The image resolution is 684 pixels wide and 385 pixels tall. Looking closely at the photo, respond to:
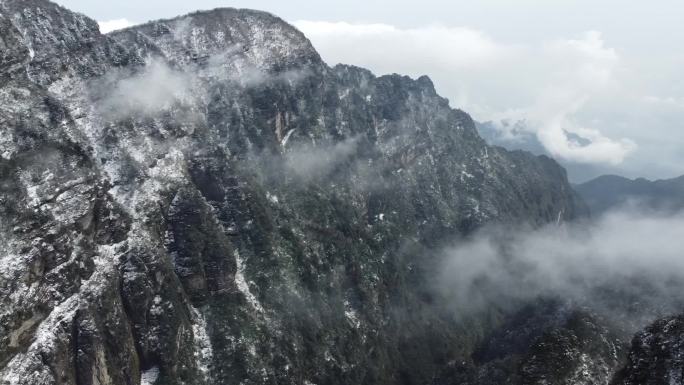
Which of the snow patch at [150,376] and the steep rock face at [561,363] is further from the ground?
the steep rock face at [561,363]

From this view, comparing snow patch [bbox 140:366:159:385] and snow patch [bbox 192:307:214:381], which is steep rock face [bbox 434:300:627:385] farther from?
snow patch [bbox 140:366:159:385]

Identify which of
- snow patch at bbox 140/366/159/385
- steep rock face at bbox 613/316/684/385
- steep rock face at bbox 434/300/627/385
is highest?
steep rock face at bbox 613/316/684/385

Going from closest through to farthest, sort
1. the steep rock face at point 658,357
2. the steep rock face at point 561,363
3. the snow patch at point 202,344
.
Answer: the steep rock face at point 658,357 < the steep rock face at point 561,363 < the snow patch at point 202,344

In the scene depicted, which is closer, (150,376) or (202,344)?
(150,376)

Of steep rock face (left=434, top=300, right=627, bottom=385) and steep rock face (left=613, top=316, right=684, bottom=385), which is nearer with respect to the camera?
steep rock face (left=613, top=316, right=684, bottom=385)

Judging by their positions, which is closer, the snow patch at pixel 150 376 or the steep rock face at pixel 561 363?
the steep rock face at pixel 561 363

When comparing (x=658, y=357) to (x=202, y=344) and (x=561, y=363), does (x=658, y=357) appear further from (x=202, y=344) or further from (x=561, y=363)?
(x=202, y=344)

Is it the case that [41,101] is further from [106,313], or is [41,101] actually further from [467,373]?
[467,373]

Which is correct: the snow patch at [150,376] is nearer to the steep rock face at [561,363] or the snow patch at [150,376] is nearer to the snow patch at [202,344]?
the snow patch at [202,344]

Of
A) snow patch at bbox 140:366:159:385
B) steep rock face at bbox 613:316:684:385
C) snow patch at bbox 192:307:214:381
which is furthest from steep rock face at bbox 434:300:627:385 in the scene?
snow patch at bbox 140:366:159:385

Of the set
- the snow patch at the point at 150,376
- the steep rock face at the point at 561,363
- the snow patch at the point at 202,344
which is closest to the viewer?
the steep rock face at the point at 561,363

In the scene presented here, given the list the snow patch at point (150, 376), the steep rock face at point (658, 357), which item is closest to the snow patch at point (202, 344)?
the snow patch at point (150, 376)

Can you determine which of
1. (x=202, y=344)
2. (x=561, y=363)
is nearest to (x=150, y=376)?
(x=202, y=344)

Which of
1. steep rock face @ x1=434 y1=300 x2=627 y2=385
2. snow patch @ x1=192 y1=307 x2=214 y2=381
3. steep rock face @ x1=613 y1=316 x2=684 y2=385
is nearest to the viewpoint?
steep rock face @ x1=613 y1=316 x2=684 y2=385
